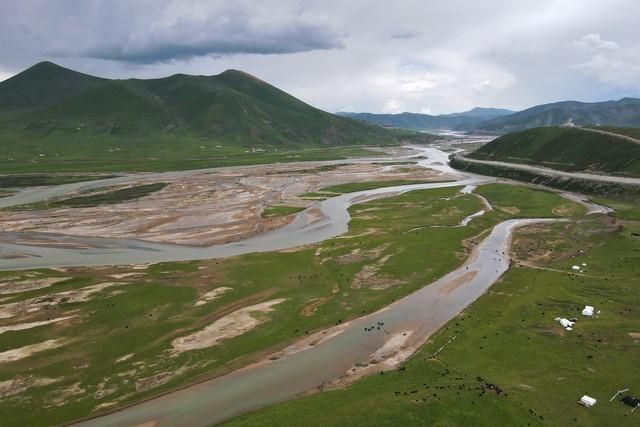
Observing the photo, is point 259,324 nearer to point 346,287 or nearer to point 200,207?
point 346,287

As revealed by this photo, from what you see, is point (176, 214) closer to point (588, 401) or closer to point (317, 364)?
point (317, 364)

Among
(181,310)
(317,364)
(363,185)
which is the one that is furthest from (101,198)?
(317,364)

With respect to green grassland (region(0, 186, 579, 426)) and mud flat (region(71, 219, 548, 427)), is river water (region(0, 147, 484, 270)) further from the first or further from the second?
mud flat (region(71, 219, 548, 427))

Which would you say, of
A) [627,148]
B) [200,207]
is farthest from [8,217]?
[627,148]

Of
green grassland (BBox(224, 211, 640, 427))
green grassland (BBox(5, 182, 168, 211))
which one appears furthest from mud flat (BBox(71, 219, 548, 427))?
green grassland (BBox(5, 182, 168, 211))

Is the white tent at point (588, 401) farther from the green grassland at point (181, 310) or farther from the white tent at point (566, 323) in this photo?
the green grassland at point (181, 310)

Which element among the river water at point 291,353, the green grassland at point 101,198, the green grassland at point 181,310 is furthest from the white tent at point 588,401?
the green grassland at point 101,198
